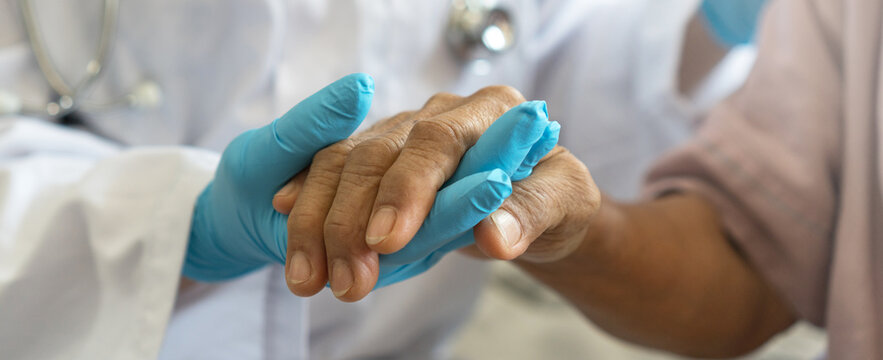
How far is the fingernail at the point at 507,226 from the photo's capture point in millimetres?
295

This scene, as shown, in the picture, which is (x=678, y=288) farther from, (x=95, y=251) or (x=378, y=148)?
(x=95, y=251)

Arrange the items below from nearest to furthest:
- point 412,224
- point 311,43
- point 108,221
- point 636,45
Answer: point 412,224 < point 108,221 < point 311,43 < point 636,45

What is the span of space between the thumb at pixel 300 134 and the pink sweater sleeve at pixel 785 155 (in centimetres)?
37

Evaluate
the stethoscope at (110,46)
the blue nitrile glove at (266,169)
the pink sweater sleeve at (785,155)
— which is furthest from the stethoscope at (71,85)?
the pink sweater sleeve at (785,155)

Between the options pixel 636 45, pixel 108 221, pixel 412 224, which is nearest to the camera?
pixel 412 224

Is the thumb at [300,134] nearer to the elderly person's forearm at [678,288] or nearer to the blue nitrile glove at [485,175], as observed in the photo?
the blue nitrile glove at [485,175]

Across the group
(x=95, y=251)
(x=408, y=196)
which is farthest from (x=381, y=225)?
(x=95, y=251)

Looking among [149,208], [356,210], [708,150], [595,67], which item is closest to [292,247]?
[356,210]

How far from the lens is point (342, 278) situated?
11.7 inches

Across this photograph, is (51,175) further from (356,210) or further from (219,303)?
(356,210)

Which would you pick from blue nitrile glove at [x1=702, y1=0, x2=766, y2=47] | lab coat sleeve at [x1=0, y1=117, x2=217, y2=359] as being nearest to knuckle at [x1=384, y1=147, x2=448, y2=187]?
lab coat sleeve at [x1=0, y1=117, x2=217, y2=359]

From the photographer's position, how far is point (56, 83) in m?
0.49

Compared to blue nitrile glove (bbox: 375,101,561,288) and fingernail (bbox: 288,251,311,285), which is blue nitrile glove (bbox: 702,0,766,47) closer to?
blue nitrile glove (bbox: 375,101,561,288)

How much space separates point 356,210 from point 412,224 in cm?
3
